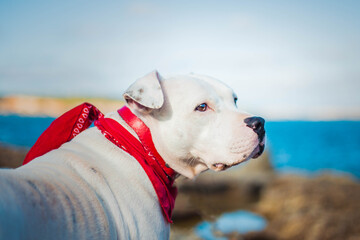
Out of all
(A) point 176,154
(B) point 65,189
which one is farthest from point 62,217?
(A) point 176,154

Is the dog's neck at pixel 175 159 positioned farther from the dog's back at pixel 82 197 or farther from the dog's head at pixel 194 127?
the dog's back at pixel 82 197

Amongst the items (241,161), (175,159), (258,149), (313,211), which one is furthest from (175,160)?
(313,211)

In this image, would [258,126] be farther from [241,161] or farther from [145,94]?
[145,94]

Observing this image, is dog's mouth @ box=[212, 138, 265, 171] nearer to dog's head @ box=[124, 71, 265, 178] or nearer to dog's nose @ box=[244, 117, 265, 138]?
dog's head @ box=[124, 71, 265, 178]

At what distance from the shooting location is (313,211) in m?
7.55

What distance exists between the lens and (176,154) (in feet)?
9.09

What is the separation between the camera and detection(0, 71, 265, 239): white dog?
1673 millimetres

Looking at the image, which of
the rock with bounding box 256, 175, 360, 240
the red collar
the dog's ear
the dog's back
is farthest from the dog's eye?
the rock with bounding box 256, 175, 360, 240

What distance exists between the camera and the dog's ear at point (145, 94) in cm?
261

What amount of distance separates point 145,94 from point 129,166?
1.98ft

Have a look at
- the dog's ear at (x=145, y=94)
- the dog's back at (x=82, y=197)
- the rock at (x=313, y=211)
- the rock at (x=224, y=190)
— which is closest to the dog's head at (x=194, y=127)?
the dog's ear at (x=145, y=94)

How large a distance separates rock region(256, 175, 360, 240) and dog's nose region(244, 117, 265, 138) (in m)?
4.64

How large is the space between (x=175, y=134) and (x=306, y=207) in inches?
261

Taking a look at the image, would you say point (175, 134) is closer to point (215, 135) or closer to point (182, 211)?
point (215, 135)
